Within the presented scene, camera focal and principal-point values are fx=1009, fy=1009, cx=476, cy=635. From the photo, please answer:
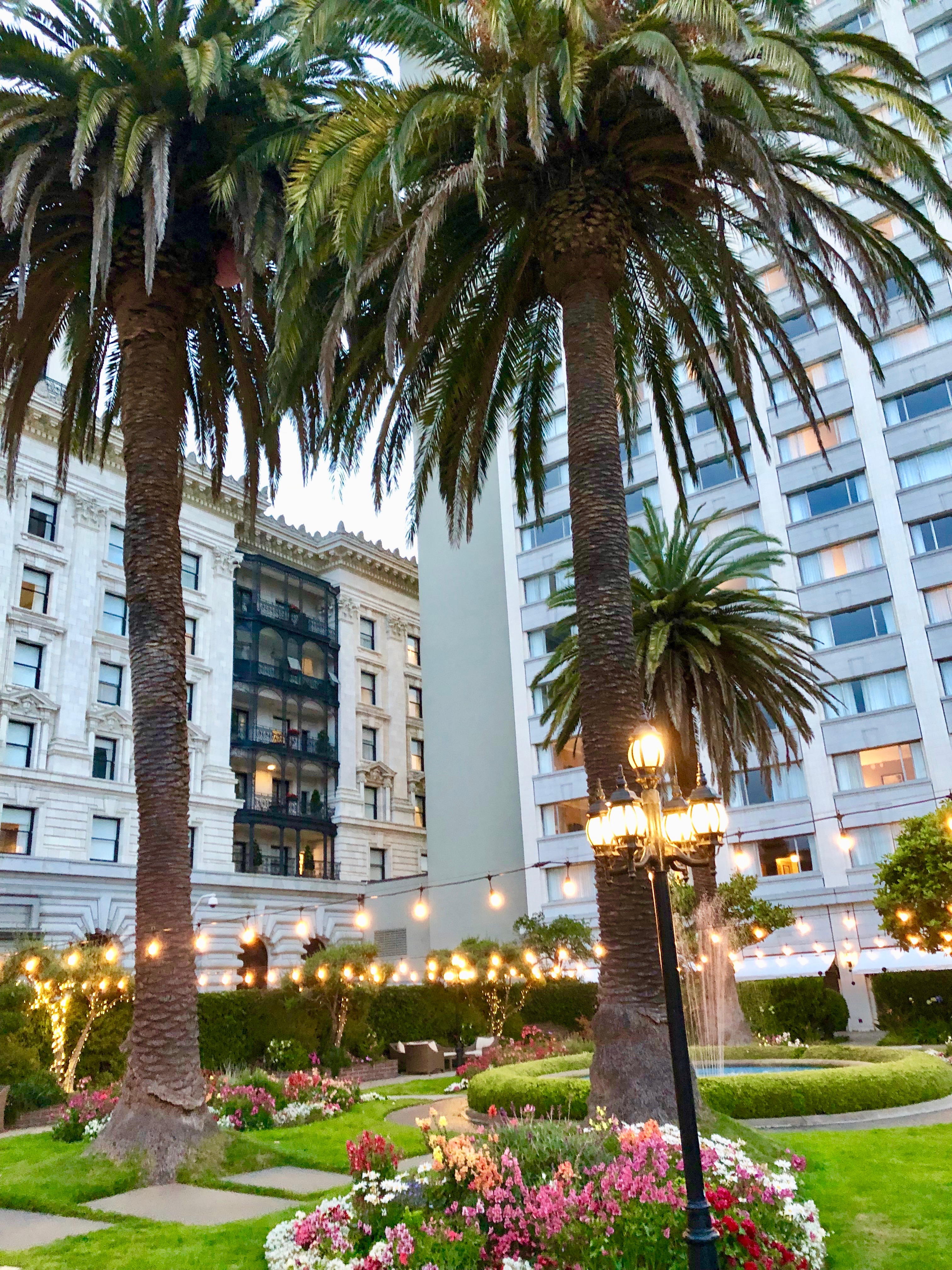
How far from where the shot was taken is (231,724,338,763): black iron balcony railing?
168ft

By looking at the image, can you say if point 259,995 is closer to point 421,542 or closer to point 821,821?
point 821,821

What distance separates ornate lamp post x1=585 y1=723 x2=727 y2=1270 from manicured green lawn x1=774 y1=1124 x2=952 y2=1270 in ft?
7.27

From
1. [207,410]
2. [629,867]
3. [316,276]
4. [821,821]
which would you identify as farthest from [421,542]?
[629,867]

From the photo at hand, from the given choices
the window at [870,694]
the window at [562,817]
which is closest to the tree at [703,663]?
the window at [870,694]

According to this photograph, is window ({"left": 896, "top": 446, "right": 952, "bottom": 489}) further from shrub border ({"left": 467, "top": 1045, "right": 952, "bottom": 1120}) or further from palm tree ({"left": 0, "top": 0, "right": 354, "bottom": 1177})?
palm tree ({"left": 0, "top": 0, "right": 354, "bottom": 1177})

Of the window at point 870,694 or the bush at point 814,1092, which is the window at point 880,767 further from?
the bush at point 814,1092

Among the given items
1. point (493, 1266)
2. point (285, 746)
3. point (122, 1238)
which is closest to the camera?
point (493, 1266)

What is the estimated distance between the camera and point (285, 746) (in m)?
52.7

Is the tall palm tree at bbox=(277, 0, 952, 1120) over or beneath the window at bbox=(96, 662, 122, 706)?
beneath

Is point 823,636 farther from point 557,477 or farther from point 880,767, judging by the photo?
point 557,477

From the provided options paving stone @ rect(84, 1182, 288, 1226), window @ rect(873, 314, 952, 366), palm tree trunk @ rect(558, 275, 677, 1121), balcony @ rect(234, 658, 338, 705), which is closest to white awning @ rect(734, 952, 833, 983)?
window @ rect(873, 314, 952, 366)

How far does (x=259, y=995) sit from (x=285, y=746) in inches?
1025

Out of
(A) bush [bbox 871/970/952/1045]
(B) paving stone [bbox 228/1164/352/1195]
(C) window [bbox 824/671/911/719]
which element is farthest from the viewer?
(C) window [bbox 824/671/911/719]

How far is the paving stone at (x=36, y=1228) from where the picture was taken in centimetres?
966
